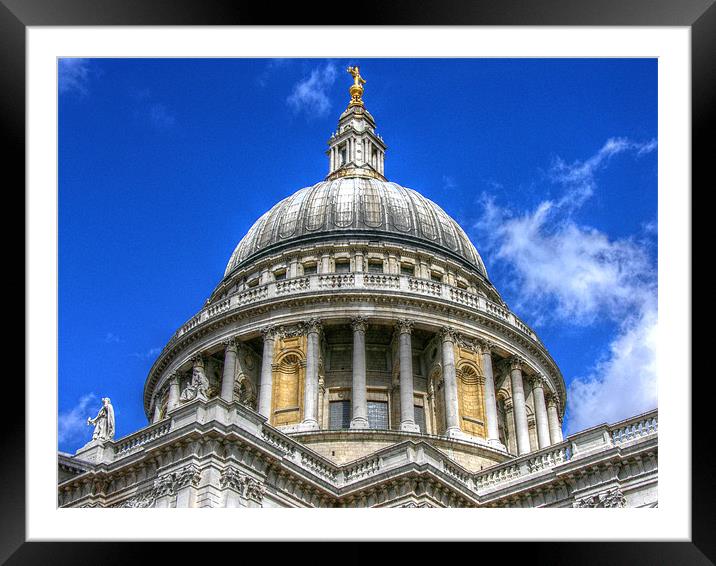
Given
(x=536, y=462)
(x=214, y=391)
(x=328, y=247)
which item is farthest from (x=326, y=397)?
(x=536, y=462)

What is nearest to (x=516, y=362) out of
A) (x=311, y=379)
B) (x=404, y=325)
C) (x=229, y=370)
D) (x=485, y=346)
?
A: (x=485, y=346)

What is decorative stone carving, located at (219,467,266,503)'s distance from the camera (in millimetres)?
26422

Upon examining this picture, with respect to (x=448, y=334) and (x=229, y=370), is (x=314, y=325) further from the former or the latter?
(x=448, y=334)

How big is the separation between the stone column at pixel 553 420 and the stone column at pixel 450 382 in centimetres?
778

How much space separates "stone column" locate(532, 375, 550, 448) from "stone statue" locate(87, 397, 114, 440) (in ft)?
78.2

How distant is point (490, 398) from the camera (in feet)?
145

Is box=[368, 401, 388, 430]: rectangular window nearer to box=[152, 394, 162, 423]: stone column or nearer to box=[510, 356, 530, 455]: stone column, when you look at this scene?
box=[510, 356, 530, 455]: stone column

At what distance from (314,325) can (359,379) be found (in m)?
3.93

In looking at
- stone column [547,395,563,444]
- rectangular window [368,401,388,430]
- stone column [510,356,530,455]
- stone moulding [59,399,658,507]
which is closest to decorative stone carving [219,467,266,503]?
stone moulding [59,399,658,507]

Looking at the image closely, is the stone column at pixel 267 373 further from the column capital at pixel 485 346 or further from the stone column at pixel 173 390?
the column capital at pixel 485 346

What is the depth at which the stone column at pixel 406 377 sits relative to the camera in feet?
135
